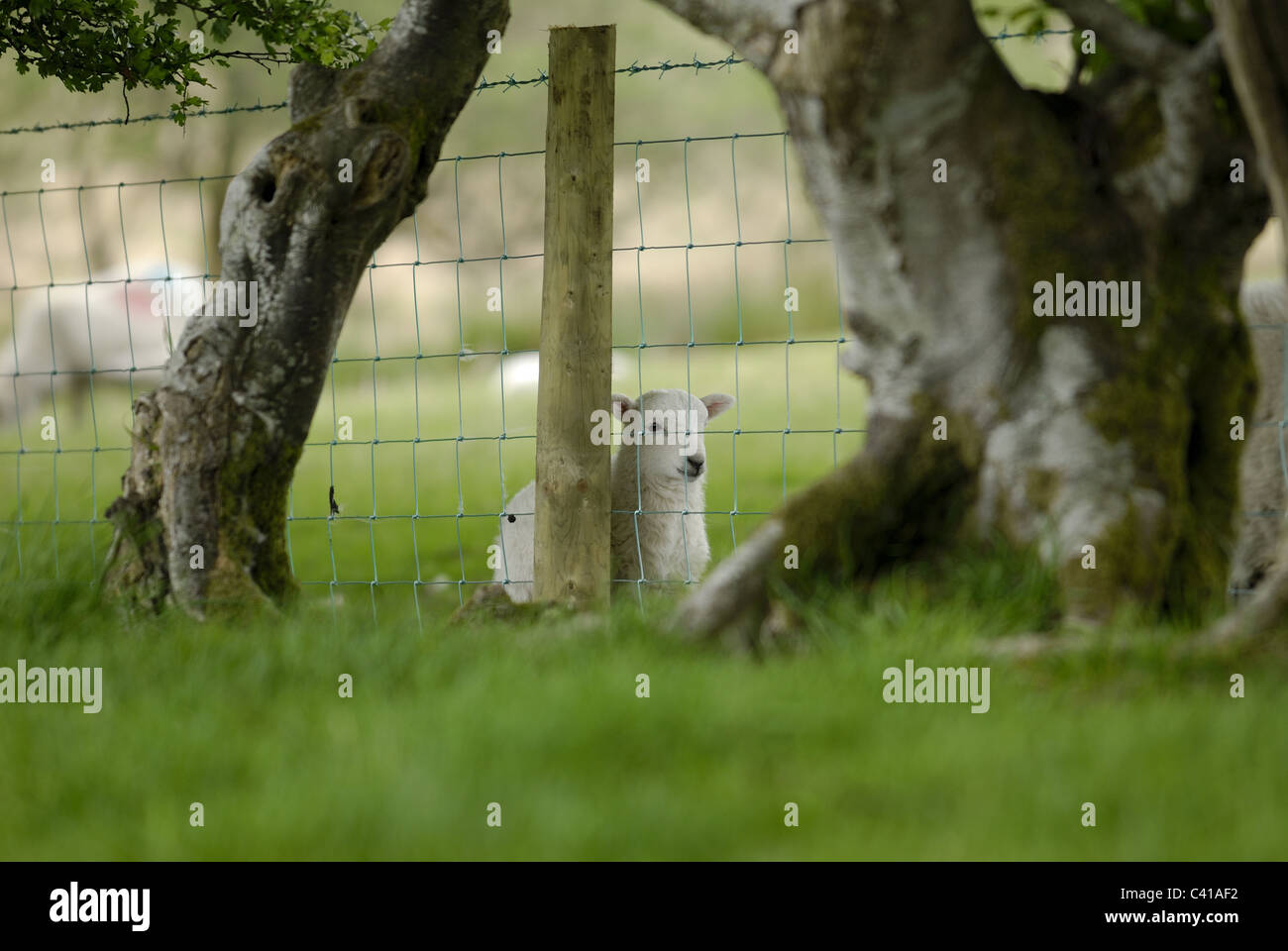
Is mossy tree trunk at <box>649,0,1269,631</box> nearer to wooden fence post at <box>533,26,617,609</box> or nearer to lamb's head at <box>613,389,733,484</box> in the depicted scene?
wooden fence post at <box>533,26,617,609</box>

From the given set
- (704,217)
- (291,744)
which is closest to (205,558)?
(291,744)

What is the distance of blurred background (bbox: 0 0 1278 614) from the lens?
33.8 feet

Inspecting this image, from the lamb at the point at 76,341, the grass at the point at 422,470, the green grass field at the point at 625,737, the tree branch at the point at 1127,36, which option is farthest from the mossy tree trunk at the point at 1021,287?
the lamb at the point at 76,341

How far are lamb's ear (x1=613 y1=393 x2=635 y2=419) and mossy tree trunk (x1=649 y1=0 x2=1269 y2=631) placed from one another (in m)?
1.75

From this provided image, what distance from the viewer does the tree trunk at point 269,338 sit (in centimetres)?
433

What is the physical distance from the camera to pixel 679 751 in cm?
252

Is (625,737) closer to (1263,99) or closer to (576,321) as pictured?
(1263,99)

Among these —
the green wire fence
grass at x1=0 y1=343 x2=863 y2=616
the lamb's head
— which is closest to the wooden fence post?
the green wire fence

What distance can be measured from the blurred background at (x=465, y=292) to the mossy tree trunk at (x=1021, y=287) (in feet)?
11.7

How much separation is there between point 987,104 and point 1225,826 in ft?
6.31

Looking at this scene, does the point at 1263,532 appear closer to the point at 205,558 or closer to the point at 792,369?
the point at 205,558

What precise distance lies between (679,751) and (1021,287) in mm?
1602

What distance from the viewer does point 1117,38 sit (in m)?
3.12

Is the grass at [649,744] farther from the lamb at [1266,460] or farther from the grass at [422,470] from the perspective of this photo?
the lamb at [1266,460]
